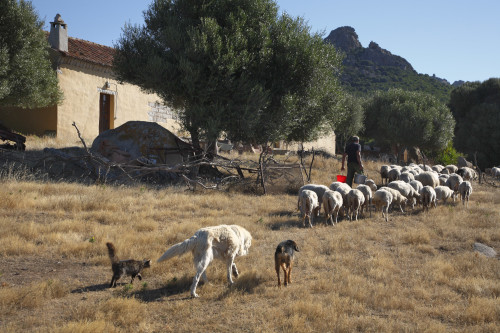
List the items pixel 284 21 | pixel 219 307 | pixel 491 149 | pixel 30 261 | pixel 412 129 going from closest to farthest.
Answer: pixel 219 307 → pixel 30 261 → pixel 284 21 → pixel 412 129 → pixel 491 149

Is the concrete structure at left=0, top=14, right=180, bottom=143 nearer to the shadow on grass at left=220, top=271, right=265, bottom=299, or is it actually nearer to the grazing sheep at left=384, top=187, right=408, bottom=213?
the grazing sheep at left=384, top=187, right=408, bottom=213

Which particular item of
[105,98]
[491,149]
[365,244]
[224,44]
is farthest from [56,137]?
[491,149]

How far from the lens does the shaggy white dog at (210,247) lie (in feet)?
17.5

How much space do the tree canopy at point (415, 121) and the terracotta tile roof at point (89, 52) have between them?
2315 centimetres

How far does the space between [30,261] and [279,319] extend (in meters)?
4.37

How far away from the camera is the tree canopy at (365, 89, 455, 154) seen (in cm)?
3191

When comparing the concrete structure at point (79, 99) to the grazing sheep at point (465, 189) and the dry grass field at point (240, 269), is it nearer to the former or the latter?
the dry grass field at point (240, 269)

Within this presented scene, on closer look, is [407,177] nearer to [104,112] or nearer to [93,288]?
[93,288]

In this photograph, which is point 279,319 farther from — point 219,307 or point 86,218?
point 86,218

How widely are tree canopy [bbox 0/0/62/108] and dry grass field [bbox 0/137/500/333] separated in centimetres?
742

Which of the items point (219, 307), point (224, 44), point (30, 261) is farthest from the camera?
point (224, 44)

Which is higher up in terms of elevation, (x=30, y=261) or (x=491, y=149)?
(x=491, y=149)

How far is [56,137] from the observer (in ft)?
67.4

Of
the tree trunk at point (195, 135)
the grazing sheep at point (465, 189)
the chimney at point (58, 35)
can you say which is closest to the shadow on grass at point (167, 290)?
the tree trunk at point (195, 135)
